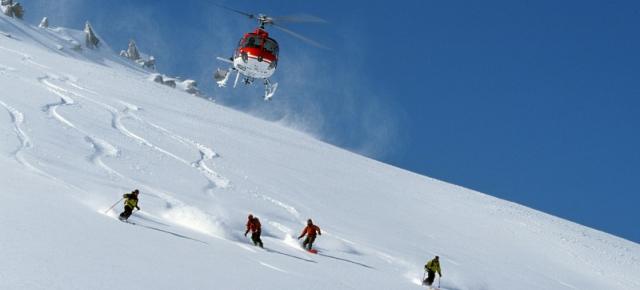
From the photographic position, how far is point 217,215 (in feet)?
54.6

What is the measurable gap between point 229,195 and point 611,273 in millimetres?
14889

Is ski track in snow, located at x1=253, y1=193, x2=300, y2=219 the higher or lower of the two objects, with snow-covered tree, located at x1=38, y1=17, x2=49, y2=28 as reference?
lower

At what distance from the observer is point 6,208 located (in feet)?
33.9

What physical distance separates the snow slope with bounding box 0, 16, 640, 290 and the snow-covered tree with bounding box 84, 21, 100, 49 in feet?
412

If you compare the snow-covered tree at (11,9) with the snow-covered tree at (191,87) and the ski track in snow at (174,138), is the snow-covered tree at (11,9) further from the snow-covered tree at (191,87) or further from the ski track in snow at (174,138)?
the ski track in snow at (174,138)

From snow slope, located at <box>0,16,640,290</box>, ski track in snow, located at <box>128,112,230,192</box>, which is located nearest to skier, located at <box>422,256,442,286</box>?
snow slope, located at <box>0,16,640,290</box>

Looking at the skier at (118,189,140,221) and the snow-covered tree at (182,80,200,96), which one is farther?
the snow-covered tree at (182,80,200,96)

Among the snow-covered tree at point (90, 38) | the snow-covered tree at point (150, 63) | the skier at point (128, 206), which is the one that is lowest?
the skier at point (128, 206)

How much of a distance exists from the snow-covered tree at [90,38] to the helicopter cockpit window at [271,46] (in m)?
144

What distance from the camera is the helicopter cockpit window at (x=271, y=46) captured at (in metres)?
27.4

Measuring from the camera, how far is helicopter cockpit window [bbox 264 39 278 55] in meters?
27.4

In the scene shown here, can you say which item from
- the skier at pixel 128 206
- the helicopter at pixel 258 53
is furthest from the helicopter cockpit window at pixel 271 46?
the skier at pixel 128 206

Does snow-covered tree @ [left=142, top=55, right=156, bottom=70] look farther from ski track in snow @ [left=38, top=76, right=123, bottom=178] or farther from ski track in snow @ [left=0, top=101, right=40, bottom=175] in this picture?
ski track in snow @ [left=0, top=101, right=40, bottom=175]

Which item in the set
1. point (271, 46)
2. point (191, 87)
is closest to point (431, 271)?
point (271, 46)
